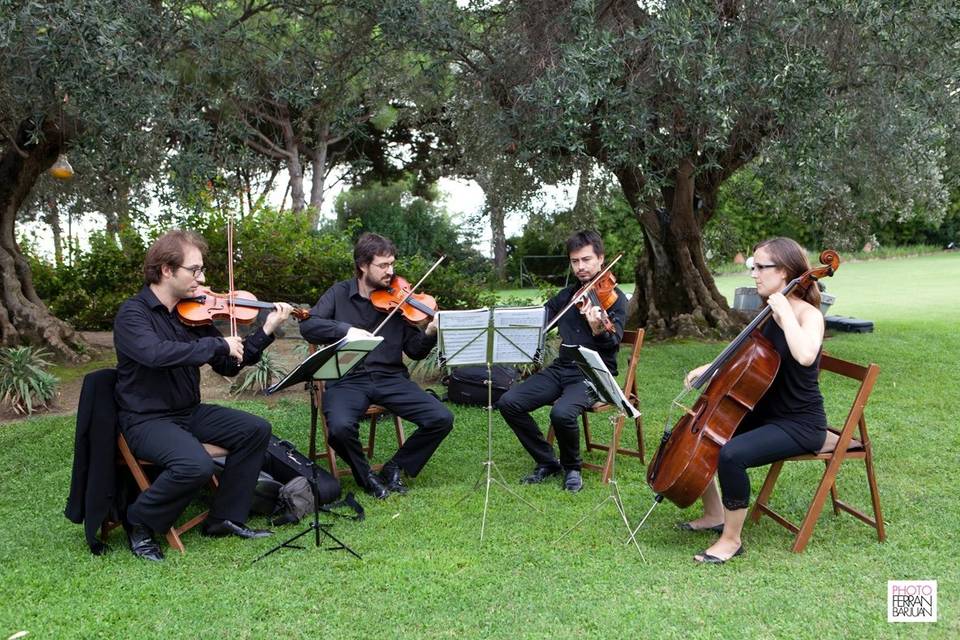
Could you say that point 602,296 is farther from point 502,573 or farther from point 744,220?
point 744,220

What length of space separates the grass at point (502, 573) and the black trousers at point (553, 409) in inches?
9.3

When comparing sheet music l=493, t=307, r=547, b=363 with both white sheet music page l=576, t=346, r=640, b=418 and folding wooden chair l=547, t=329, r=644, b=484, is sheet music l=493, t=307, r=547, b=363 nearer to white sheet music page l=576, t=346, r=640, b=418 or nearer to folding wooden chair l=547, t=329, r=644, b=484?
white sheet music page l=576, t=346, r=640, b=418

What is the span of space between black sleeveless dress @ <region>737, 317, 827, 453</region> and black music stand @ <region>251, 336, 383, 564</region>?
6.42 ft

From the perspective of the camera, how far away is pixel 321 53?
23.4 feet

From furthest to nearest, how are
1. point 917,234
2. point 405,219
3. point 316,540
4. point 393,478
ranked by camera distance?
point 917,234
point 405,219
point 393,478
point 316,540

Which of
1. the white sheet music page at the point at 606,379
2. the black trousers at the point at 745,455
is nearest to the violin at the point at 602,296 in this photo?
the white sheet music page at the point at 606,379

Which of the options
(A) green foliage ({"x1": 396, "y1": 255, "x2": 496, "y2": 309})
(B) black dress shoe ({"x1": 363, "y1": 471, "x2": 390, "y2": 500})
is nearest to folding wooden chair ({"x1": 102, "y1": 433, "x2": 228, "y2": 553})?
(B) black dress shoe ({"x1": 363, "y1": 471, "x2": 390, "y2": 500})

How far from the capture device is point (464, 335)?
4.21m

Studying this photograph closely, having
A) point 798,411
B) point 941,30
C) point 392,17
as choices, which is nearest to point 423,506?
point 798,411

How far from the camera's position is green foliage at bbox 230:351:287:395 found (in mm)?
7453

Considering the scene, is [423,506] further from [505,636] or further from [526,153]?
[526,153]

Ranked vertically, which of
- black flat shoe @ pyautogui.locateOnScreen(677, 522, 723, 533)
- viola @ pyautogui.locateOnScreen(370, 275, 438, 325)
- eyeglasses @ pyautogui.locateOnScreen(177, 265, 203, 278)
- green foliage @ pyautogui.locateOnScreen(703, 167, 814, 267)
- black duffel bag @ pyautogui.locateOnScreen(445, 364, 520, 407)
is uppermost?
green foliage @ pyautogui.locateOnScreen(703, 167, 814, 267)

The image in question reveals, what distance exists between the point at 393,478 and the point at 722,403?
2.05 meters

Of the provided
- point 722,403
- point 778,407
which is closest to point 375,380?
point 722,403
